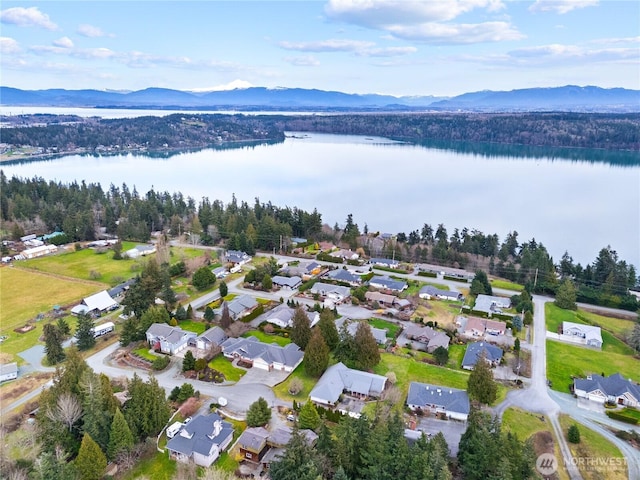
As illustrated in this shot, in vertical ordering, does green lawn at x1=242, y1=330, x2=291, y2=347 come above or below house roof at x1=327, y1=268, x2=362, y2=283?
below

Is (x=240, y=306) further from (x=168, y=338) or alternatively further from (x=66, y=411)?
(x=66, y=411)

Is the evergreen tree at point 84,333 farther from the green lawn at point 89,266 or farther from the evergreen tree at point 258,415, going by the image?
the evergreen tree at point 258,415

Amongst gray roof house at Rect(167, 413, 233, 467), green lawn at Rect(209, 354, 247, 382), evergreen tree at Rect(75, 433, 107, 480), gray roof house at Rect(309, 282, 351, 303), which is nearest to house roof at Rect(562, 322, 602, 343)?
gray roof house at Rect(309, 282, 351, 303)

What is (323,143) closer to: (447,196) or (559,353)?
(447,196)

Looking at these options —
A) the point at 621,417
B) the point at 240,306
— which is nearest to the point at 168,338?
the point at 240,306

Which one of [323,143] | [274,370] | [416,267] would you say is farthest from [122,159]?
[274,370]

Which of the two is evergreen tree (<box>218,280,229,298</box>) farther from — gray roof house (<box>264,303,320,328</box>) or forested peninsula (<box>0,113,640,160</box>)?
forested peninsula (<box>0,113,640,160</box>)

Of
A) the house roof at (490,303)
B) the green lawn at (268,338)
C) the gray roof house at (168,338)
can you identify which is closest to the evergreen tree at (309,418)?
the green lawn at (268,338)

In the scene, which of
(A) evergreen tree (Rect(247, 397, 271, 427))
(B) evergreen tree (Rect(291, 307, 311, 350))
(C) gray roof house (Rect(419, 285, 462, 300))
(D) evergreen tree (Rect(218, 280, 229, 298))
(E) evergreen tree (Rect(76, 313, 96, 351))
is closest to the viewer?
(A) evergreen tree (Rect(247, 397, 271, 427))
